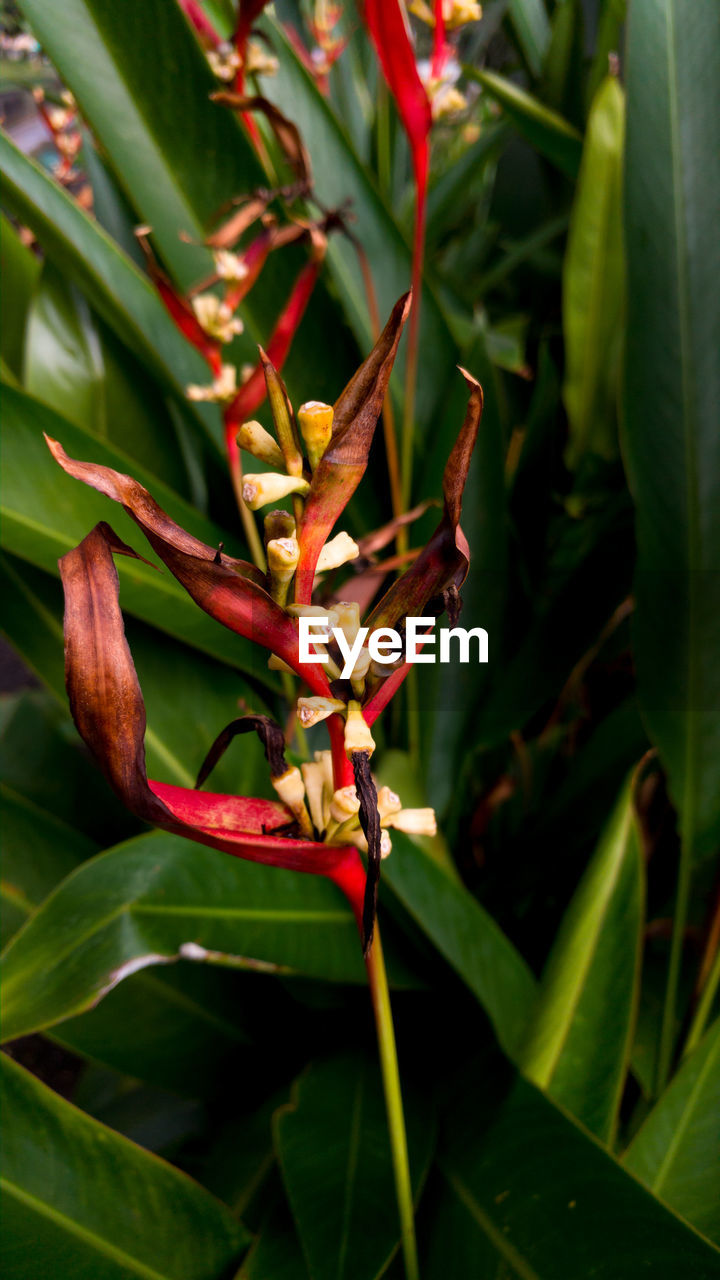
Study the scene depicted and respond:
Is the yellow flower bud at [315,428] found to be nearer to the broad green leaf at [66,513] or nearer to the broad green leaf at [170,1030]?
the broad green leaf at [66,513]

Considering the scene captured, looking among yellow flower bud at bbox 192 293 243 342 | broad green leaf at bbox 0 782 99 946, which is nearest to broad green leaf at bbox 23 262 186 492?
yellow flower bud at bbox 192 293 243 342

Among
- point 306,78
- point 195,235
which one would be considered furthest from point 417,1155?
point 306,78

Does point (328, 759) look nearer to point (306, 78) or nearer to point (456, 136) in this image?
point (306, 78)

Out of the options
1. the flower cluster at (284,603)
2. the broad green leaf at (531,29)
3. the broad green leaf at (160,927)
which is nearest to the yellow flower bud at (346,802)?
the flower cluster at (284,603)

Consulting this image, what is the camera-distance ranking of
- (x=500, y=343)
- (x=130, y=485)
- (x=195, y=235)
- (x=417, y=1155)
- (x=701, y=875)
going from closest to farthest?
(x=130, y=485)
(x=417, y=1155)
(x=195, y=235)
(x=701, y=875)
(x=500, y=343)

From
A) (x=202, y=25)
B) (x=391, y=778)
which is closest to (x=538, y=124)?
(x=202, y=25)

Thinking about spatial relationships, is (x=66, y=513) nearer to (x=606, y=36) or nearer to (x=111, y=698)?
(x=111, y=698)

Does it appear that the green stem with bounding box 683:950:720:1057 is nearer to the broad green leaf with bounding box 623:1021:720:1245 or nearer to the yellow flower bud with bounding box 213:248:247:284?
the broad green leaf with bounding box 623:1021:720:1245
